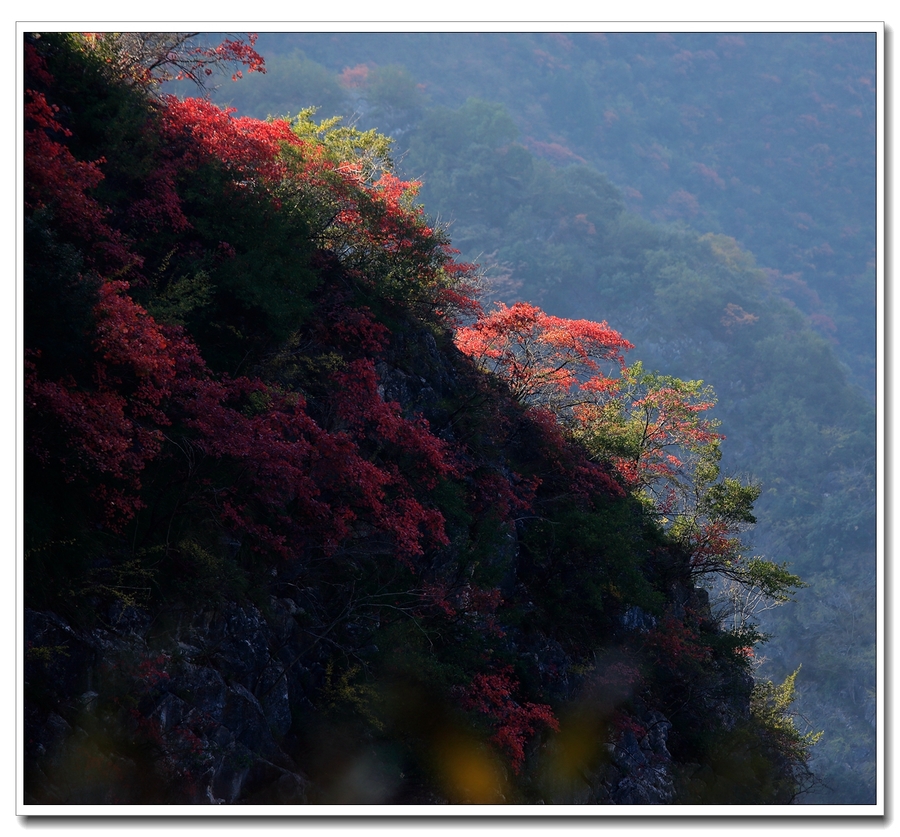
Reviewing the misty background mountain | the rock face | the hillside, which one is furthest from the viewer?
the misty background mountain

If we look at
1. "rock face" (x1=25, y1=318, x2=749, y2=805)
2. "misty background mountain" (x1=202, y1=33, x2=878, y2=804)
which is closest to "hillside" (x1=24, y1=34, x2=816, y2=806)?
"rock face" (x1=25, y1=318, x2=749, y2=805)

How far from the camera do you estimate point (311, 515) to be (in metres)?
10.2

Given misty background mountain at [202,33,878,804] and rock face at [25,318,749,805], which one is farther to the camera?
misty background mountain at [202,33,878,804]

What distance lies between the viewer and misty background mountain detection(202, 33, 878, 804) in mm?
47938

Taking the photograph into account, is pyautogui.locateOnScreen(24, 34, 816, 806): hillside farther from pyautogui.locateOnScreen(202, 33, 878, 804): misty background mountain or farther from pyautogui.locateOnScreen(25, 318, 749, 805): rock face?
pyautogui.locateOnScreen(202, 33, 878, 804): misty background mountain

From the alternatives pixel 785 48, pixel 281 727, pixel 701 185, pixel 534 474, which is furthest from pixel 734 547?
pixel 785 48

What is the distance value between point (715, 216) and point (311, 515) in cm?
7812

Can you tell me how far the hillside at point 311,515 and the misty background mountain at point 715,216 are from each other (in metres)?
7.30

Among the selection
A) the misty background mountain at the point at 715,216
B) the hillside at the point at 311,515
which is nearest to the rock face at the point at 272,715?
the hillside at the point at 311,515

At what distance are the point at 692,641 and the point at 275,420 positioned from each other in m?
9.73

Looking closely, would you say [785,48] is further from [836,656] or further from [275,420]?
[275,420]

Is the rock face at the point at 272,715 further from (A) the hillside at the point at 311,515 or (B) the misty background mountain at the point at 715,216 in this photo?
(B) the misty background mountain at the point at 715,216

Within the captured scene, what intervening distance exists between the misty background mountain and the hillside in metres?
7.30

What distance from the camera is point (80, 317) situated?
7.46 meters
